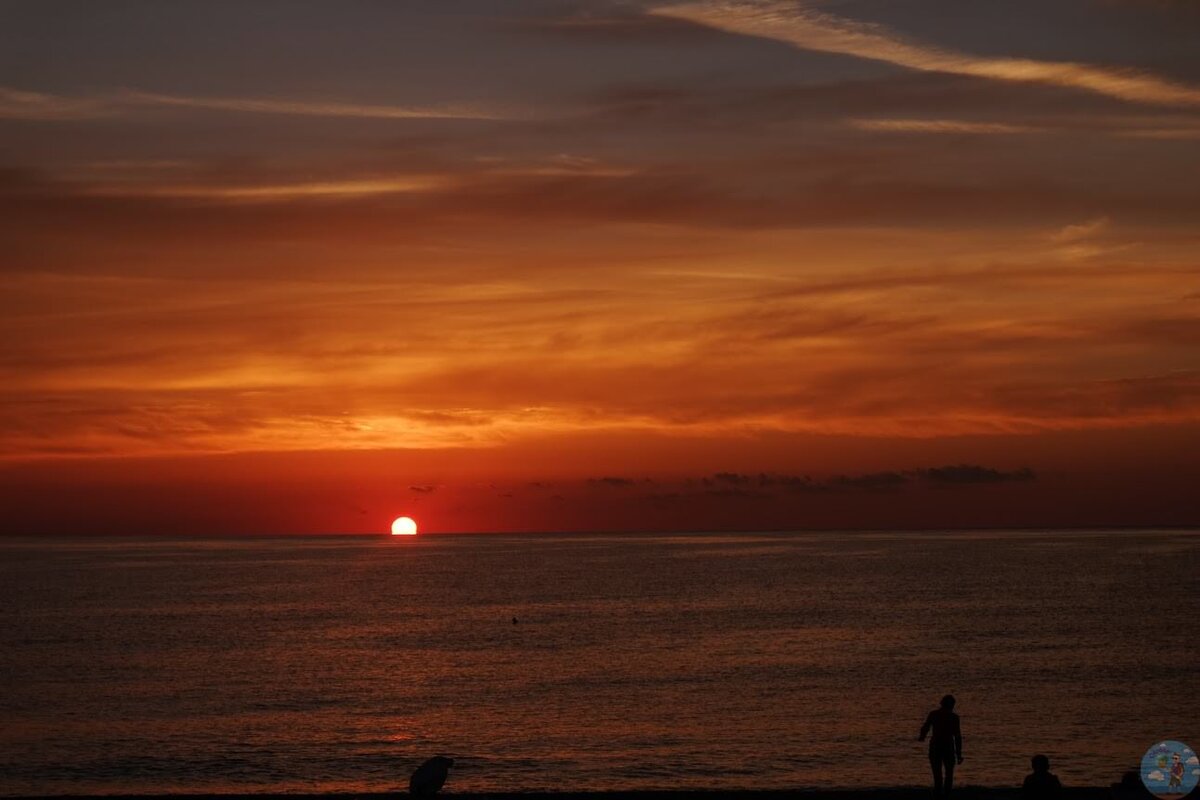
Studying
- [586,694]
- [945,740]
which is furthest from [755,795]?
[586,694]

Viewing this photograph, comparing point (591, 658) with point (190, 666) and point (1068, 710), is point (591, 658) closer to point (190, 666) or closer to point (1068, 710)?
point (190, 666)

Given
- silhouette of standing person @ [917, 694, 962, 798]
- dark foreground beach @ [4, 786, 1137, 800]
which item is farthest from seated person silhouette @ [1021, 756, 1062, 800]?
dark foreground beach @ [4, 786, 1137, 800]

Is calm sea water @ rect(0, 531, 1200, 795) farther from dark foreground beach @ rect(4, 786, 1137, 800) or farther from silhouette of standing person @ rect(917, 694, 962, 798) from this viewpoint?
silhouette of standing person @ rect(917, 694, 962, 798)

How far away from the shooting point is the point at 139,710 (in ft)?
227

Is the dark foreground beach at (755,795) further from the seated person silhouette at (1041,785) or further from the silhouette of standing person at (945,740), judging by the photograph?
the seated person silhouette at (1041,785)

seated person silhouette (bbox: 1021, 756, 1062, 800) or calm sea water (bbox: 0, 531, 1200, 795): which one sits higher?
calm sea water (bbox: 0, 531, 1200, 795)

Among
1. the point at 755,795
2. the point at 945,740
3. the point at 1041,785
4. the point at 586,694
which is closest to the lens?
the point at 1041,785

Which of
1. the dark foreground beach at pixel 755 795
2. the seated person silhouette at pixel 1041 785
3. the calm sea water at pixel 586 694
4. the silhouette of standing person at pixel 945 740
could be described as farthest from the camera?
the calm sea water at pixel 586 694

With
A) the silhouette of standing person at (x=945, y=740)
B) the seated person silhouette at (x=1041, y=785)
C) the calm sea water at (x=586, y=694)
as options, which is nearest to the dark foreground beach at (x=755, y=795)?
the silhouette of standing person at (x=945, y=740)

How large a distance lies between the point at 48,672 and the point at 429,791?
62.4 metres

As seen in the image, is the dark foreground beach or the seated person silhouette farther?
the dark foreground beach

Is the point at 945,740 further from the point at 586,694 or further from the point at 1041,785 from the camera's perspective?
the point at 586,694

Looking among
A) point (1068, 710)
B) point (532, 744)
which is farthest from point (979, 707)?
point (532, 744)

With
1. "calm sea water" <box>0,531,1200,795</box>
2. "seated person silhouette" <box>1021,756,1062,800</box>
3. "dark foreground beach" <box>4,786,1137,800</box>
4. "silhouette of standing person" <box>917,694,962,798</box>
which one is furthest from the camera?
"calm sea water" <box>0,531,1200,795</box>
